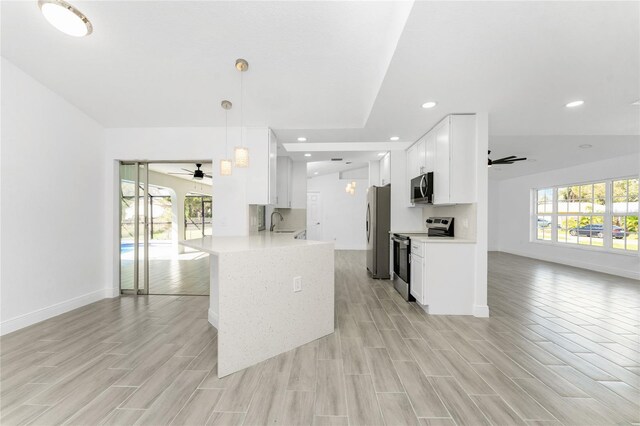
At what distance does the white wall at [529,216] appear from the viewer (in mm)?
5387

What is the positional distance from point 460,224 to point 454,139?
1.16m

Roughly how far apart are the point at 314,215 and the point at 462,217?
6122mm

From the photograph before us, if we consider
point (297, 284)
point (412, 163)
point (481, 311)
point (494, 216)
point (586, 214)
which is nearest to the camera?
point (297, 284)

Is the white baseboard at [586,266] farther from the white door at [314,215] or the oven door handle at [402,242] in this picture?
the white door at [314,215]

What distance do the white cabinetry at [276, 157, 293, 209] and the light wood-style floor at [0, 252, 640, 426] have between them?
2.68 meters

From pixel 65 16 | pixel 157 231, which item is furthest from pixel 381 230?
pixel 157 231

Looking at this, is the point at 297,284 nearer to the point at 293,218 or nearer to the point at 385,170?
the point at 385,170

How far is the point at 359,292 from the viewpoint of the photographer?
13.3ft

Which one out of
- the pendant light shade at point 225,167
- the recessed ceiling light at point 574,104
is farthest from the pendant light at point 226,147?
the recessed ceiling light at point 574,104

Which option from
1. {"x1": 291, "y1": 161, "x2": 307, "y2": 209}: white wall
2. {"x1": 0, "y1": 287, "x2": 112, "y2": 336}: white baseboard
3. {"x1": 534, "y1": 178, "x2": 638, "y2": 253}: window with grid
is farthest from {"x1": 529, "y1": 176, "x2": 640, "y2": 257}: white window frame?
{"x1": 0, "y1": 287, "x2": 112, "y2": 336}: white baseboard

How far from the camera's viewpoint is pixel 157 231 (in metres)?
9.45

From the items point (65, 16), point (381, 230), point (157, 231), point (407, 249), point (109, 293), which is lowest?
point (109, 293)

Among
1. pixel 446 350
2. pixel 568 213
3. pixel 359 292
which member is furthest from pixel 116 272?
pixel 568 213

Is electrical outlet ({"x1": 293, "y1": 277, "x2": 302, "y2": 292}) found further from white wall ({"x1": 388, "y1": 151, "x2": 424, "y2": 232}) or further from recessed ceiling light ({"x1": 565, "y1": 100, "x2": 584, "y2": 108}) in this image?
recessed ceiling light ({"x1": 565, "y1": 100, "x2": 584, "y2": 108})
